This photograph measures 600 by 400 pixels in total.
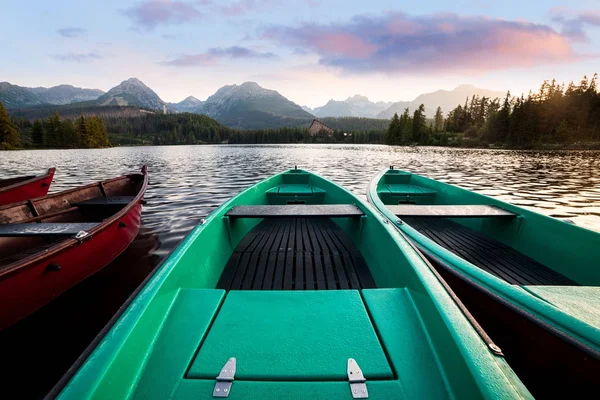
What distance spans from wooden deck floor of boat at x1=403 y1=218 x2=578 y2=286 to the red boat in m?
7.20

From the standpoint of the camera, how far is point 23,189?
404 inches

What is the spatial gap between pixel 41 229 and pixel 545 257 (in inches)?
376

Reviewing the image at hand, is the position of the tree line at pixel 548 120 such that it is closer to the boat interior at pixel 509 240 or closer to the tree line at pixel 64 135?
the boat interior at pixel 509 240

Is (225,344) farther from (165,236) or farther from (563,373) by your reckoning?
(165,236)

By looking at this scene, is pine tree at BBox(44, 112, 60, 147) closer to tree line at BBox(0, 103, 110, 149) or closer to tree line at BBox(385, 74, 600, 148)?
Answer: tree line at BBox(0, 103, 110, 149)

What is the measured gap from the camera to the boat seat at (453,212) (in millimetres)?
5023

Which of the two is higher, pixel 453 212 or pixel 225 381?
pixel 453 212

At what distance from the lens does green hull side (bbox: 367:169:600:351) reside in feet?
6.82

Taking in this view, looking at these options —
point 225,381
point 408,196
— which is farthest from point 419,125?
point 225,381

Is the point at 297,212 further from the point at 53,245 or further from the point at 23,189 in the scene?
the point at 23,189

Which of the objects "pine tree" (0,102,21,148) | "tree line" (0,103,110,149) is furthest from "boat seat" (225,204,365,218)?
"tree line" (0,103,110,149)

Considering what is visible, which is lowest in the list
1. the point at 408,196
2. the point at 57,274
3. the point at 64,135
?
the point at 57,274

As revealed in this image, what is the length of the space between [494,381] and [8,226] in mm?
8034

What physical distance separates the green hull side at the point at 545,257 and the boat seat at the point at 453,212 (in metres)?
0.29
